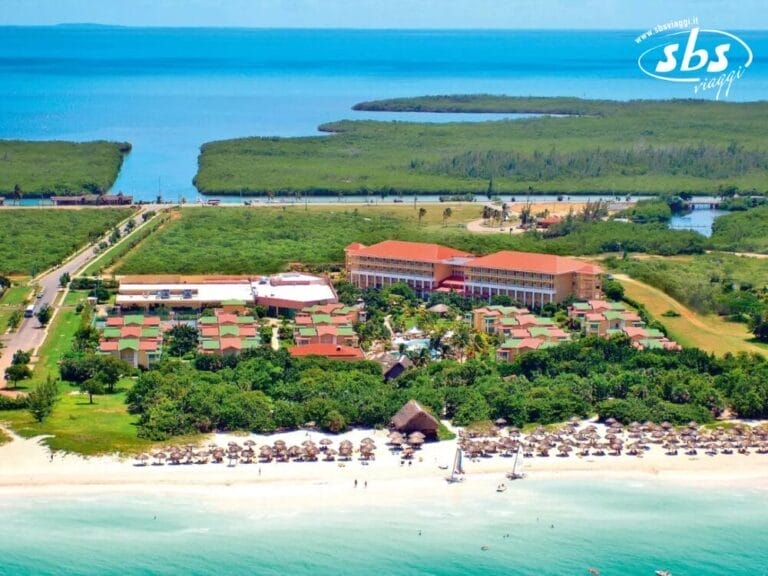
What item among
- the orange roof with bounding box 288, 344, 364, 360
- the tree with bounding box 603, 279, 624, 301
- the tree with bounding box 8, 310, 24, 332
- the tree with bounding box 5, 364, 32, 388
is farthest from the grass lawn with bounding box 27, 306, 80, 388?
the tree with bounding box 603, 279, 624, 301

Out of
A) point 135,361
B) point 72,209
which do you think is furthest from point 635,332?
point 72,209

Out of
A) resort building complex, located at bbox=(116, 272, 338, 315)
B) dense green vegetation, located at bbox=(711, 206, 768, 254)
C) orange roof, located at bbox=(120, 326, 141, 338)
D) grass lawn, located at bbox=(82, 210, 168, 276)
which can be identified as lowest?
orange roof, located at bbox=(120, 326, 141, 338)

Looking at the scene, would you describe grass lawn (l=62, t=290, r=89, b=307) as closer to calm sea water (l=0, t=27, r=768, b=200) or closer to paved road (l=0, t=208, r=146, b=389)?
paved road (l=0, t=208, r=146, b=389)

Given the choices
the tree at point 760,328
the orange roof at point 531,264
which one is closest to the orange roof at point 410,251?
the orange roof at point 531,264

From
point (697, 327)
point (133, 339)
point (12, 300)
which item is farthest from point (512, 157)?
point (133, 339)

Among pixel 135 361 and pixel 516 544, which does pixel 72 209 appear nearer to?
pixel 135 361

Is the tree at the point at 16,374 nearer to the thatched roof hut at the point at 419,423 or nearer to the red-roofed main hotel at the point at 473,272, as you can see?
the thatched roof hut at the point at 419,423
